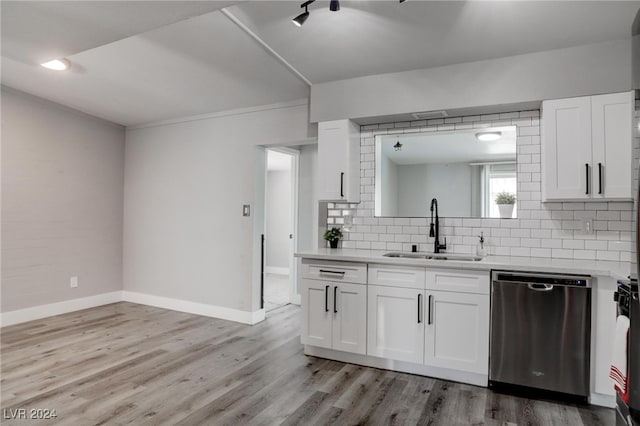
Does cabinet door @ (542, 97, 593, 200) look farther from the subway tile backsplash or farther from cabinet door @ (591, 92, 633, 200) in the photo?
the subway tile backsplash

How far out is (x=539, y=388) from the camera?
2578mm

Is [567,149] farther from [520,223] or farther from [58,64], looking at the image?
[58,64]

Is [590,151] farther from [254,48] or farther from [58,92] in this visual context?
[58,92]

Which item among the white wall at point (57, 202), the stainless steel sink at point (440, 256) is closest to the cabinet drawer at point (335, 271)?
the stainless steel sink at point (440, 256)

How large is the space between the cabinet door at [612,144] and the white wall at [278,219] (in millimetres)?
6095

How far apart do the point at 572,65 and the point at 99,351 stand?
4.59m

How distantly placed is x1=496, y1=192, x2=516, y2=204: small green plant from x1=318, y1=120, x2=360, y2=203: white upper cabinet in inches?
50.7

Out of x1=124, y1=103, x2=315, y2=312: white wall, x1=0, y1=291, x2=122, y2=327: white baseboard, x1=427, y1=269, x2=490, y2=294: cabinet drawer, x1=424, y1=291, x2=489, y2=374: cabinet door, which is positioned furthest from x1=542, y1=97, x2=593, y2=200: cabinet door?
x1=0, y1=291, x2=122, y2=327: white baseboard

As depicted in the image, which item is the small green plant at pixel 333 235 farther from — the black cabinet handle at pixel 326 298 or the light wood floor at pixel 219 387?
the light wood floor at pixel 219 387

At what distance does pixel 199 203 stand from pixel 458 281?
3.33 metres

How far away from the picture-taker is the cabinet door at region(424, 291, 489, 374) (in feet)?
9.00

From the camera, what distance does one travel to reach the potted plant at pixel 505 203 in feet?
10.5

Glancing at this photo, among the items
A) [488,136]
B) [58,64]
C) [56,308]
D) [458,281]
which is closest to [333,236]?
[458,281]

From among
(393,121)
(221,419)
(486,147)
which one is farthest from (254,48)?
(221,419)
